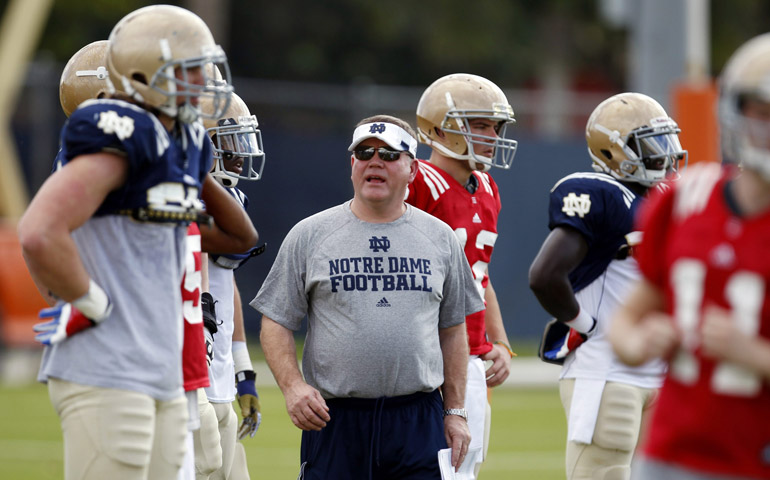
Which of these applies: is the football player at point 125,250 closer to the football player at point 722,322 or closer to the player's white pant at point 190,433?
the player's white pant at point 190,433

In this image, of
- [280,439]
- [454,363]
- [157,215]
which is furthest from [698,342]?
[280,439]

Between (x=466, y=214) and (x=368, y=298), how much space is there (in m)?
1.15

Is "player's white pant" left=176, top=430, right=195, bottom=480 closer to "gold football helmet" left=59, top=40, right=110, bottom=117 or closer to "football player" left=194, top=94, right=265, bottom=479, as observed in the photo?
"football player" left=194, top=94, right=265, bottom=479

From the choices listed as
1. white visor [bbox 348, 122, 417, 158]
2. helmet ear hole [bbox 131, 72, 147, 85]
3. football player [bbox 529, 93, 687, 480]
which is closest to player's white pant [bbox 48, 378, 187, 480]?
helmet ear hole [bbox 131, 72, 147, 85]

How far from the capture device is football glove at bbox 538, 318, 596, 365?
5430mm

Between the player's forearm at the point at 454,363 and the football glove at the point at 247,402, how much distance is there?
Answer: 1.20m

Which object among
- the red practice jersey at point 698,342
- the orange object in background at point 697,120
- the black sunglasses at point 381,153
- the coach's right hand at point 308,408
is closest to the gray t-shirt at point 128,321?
the coach's right hand at point 308,408

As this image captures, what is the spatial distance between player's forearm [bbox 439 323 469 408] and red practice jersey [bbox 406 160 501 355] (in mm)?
656

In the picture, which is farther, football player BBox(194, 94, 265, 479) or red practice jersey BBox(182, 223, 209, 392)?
football player BBox(194, 94, 265, 479)

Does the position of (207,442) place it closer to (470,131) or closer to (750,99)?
(470,131)

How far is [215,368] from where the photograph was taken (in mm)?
5438

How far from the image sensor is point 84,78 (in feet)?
15.8

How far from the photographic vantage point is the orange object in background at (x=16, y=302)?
1388 centimetres

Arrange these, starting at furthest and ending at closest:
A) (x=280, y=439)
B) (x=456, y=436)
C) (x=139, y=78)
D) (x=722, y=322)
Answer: (x=280, y=439), (x=456, y=436), (x=139, y=78), (x=722, y=322)
